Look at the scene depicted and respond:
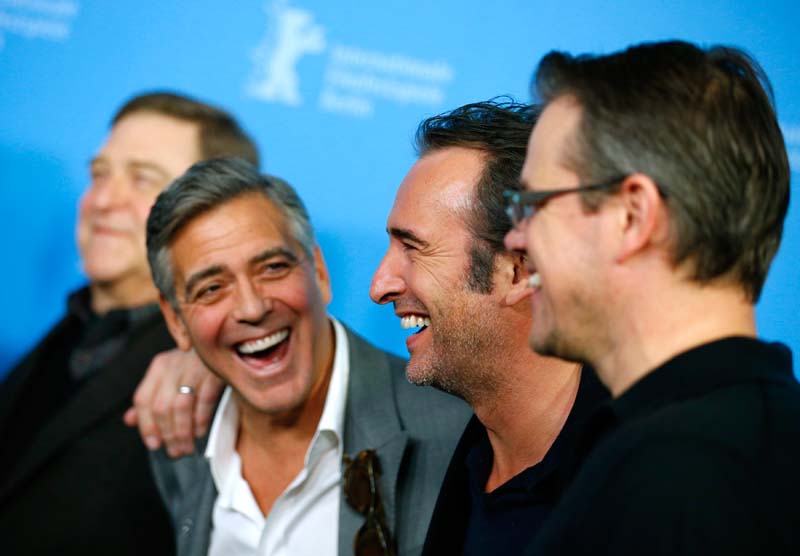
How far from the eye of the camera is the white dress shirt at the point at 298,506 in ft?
7.39

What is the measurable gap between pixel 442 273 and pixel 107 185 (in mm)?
2191

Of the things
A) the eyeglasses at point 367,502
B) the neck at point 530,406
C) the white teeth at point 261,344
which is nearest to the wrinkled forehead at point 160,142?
the white teeth at point 261,344

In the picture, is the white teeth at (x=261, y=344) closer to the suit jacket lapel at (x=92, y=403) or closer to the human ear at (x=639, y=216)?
the suit jacket lapel at (x=92, y=403)

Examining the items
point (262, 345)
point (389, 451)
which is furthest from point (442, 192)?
point (262, 345)

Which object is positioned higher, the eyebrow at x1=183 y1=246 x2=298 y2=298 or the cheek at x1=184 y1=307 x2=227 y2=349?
the eyebrow at x1=183 y1=246 x2=298 y2=298

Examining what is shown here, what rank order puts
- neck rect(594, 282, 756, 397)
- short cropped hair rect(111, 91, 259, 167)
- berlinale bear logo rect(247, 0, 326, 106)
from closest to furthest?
1. neck rect(594, 282, 756, 397)
2. berlinale bear logo rect(247, 0, 326, 106)
3. short cropped hair rect(111, 91, 259, 167)

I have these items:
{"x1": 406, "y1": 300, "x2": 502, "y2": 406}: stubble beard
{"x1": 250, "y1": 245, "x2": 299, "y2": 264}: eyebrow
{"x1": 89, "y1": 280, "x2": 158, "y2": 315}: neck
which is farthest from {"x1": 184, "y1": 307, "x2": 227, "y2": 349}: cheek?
{"x1": 89, "y1": 280, "x2": 158, "y2": 315}: neck

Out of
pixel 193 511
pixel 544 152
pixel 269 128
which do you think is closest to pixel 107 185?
pixel 269 128

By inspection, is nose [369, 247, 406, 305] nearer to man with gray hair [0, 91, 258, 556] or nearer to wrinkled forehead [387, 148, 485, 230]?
wrinkled forehead [387, 148, 485, 230]

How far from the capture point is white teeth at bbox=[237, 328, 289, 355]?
2.42 meters

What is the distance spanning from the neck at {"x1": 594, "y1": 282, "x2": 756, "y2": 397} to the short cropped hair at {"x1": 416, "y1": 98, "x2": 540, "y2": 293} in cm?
68

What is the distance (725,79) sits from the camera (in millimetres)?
1159

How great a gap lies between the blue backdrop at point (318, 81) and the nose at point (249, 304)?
2.75 ft

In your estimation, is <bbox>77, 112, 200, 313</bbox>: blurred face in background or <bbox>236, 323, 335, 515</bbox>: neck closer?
<bbox>236, 323, 335, 515</bbox>: neck
